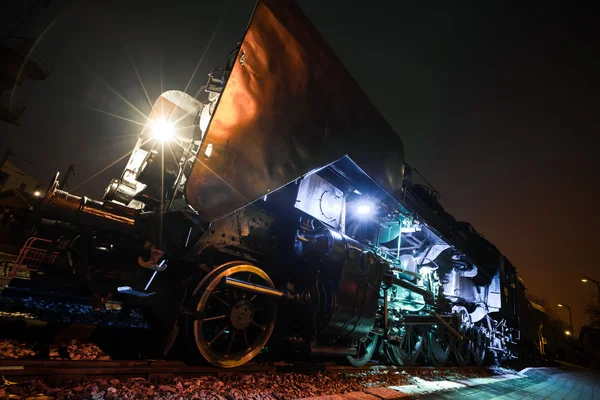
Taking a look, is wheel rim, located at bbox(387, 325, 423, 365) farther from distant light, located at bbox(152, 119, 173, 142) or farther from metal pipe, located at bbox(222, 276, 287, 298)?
distant light, located at bbox(152, 119, 173, 142)

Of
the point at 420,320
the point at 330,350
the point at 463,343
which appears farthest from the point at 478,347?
the point at 330,350

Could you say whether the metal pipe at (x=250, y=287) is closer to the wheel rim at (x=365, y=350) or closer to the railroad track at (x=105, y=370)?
the railroad track at (x=105, y=370)

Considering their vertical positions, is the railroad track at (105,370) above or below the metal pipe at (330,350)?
below

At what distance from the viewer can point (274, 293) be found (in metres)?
3.63

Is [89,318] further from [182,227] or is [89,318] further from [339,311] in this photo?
[339,311]

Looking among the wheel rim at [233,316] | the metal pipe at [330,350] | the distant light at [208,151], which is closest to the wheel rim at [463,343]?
the metal pipe at [330,350]

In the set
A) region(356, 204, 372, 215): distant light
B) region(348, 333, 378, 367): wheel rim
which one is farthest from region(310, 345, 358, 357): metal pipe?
region(356, 204, 372, 215): distant light

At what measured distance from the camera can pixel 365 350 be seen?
18.8ft

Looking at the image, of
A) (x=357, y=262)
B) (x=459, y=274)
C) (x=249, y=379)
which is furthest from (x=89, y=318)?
(x=459, y=274)

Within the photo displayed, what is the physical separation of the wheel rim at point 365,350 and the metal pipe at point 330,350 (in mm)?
1148

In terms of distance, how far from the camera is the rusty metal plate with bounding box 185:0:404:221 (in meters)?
2.76

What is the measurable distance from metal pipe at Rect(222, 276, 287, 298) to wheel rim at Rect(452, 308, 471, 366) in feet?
22.6

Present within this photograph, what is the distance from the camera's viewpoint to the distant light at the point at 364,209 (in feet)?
→ 18.8

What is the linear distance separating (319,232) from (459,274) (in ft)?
23.6
